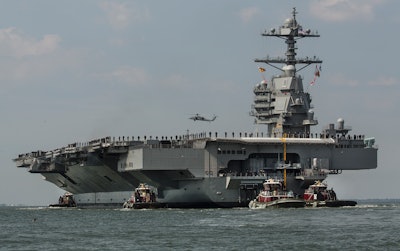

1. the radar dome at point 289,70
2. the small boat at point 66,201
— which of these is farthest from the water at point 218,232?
the small boat at point 66,201

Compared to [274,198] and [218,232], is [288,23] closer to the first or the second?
[274,198]

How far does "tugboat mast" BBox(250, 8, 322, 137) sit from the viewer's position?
82312 mm

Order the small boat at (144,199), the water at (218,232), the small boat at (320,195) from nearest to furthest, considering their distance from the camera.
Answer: the water at (218,232) < the small boat at (320,195) < the small boat at (144,199)

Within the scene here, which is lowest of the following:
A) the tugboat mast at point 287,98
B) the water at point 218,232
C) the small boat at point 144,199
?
the water at point 218,232

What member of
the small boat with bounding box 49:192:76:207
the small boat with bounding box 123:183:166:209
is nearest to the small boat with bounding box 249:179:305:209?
the small boat with bounding box 123:183:166:209

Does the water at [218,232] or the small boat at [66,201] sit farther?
the small boat at [66,201]

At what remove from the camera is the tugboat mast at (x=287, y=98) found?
82.3 m

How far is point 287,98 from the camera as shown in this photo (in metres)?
82.6

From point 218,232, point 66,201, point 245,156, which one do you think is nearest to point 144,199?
point 245,156

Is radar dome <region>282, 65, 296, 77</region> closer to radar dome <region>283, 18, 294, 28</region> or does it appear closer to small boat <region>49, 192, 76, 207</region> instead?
radar dome <region>283, 18, 294, 28</region>

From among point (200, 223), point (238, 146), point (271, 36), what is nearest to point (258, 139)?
point (238, 146)

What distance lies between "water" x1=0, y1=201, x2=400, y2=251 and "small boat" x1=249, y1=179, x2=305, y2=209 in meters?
5.78

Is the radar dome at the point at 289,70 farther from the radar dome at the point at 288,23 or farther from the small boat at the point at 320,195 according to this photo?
the small boat at the point at 320,195

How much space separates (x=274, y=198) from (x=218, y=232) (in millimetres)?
23026
